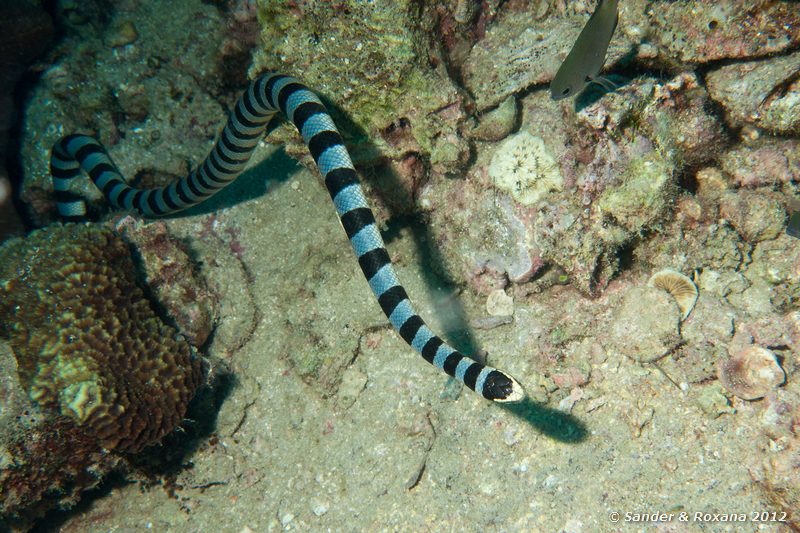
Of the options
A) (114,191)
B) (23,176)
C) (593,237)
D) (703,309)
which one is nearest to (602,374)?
(703,309)

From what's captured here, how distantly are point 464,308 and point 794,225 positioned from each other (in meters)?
2.19

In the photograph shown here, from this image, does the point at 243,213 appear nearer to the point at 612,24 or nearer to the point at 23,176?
the point at 23,176

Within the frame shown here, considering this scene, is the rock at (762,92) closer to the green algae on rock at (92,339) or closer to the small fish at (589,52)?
the small fish at (589,52)

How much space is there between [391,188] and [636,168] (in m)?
1.76

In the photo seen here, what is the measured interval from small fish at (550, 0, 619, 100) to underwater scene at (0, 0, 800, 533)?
1 centimetres

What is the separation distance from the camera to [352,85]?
302cm

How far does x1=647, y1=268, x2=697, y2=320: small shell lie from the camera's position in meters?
2.72

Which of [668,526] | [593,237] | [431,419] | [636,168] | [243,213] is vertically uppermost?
[243,213]

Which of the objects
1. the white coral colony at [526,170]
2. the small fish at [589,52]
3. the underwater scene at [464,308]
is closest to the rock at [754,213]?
the underwater scene at [464,308]

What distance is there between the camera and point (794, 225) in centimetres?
257

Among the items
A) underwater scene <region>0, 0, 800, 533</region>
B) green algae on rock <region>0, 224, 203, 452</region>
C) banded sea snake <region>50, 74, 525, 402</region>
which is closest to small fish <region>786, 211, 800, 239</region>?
underwater scene <region>0, 0, 800, 533</region>

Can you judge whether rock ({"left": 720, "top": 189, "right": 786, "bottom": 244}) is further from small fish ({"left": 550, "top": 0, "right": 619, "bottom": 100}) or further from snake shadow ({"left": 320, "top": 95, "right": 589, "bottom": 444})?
snake shadow ({"left": 320, "top": 95, "right": 589, "bottom": 444})

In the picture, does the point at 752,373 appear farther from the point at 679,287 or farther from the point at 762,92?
the point at 762,92

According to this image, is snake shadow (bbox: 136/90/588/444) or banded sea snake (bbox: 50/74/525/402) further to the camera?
snake shadow (bbox: 136/90/588/444)
